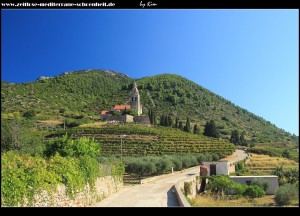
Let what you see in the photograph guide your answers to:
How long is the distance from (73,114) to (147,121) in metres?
21.5

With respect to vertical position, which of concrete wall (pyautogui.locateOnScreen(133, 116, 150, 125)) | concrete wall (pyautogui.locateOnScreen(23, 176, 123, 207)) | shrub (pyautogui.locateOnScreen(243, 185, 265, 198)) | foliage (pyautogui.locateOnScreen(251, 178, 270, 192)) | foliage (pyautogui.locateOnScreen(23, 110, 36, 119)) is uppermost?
foliage (pyautogui.locateOnScreen(23, 110, 36, 119))

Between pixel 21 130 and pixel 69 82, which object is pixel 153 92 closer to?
pixel 69 82

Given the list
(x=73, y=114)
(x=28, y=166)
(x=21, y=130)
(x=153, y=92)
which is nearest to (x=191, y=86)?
(x=153, y=92)

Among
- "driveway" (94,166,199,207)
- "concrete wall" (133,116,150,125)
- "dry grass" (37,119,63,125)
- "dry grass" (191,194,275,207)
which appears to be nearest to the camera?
"driveway" (94,166,199,207)

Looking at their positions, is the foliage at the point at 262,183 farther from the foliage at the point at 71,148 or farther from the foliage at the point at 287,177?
the foliage at the point at 71,148

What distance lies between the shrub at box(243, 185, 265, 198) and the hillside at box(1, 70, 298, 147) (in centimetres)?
6287

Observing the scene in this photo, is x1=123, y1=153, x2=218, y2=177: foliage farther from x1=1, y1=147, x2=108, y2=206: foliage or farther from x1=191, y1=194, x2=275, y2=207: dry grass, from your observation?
x1=1, y1=147, x2=108, y2=206: foliage

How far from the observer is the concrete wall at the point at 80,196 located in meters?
12.2

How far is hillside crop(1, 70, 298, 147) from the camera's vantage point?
97.6 meters

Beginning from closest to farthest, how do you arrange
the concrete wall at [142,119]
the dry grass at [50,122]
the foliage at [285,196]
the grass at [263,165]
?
the foliage at [285,196] → the grass at [263,165] → the dry grass at [50,122] → the concrete wall at [142,119]

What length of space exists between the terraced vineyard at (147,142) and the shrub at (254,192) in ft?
84.4

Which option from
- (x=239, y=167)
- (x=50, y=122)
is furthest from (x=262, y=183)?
(x=50, y=122)

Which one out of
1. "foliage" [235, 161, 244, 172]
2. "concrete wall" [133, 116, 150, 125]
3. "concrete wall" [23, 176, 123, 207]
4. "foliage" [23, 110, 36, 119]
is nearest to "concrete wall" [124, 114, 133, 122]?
"concrete wall" [133, 116, 150, 125]

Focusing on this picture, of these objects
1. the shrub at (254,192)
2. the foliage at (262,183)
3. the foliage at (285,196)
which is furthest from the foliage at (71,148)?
the foliage at (262,183)
